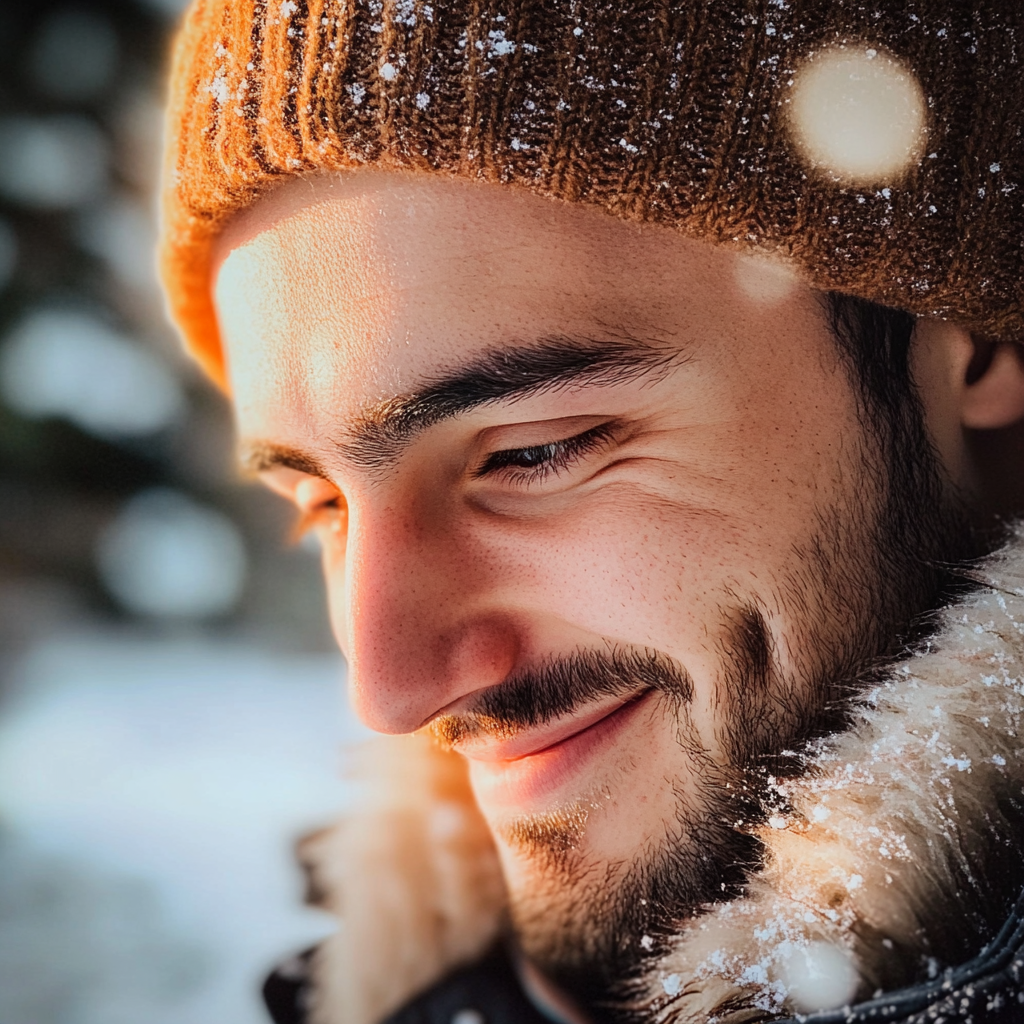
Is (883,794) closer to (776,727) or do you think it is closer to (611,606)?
(776,727)

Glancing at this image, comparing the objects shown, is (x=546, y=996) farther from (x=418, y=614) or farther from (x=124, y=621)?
(x=124, y=621)

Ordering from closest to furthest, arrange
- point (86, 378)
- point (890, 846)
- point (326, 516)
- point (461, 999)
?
point (890, 846), point (326, 516), point (461, 999), point (86, 378)

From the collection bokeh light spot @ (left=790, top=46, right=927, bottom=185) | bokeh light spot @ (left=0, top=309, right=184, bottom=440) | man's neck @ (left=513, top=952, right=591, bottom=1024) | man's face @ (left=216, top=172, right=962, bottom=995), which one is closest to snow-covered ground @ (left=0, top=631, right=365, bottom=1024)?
man's neck @ (left=513, top=952, right=591, bottom=1024)

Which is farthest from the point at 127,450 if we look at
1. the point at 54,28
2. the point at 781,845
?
the point at 781,845

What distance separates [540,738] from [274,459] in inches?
18.0

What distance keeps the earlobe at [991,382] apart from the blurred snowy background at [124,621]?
114 centimetres

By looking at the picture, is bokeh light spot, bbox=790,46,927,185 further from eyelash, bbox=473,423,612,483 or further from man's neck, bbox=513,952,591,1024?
man's neck, bbox=513,952,591,1024

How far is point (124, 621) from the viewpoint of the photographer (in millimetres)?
3756

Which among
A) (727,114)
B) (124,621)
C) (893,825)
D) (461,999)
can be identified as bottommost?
(124,621)

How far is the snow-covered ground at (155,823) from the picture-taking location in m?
1.82

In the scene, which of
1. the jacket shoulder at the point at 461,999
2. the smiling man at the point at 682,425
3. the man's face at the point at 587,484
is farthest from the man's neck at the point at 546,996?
the man's face at the point at 587,484

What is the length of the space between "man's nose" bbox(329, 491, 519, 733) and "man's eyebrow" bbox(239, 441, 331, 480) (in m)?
0.08

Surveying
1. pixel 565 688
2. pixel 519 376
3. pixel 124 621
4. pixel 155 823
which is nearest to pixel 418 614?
pixel 565 688

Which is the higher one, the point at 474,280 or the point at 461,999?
the point at 474,280
